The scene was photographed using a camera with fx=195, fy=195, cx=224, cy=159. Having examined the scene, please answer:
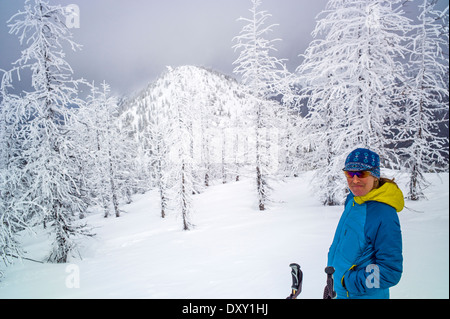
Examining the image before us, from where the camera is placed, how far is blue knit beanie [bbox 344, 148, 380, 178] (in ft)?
6.81

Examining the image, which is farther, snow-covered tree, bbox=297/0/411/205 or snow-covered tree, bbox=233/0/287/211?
snow-covered tree, bbox=233/0/287/211

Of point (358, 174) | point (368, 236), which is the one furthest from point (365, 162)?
point (368, 236)

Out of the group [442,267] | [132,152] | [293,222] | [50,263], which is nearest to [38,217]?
[50,263]

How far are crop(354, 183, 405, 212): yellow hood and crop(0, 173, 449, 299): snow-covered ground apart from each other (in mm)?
3926

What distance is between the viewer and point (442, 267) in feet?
Result: 16.5

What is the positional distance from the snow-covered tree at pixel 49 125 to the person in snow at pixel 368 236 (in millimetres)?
11296

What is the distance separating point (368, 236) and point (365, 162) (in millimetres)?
760

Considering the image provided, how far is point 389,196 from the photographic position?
1898 mm

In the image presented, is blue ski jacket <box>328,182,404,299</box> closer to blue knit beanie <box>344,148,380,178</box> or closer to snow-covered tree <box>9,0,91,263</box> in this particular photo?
blue knit beanie <box>344,148,380,178</box>

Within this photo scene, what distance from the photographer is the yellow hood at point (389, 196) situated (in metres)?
1.89

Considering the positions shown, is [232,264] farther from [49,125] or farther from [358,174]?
[49,125]

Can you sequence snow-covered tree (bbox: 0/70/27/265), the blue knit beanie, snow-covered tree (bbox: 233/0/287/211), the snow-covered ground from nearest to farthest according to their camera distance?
the blue knit beanie → the snow-covered ground → snow-covered tree (bbox: 0/70/27/265) → snow-covered tree (bbox: 233/0/287/211)

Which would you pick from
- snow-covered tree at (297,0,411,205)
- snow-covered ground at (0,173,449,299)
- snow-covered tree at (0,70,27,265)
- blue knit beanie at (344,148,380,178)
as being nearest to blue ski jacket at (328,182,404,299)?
blue knit beanie at (344,148,380,178)
